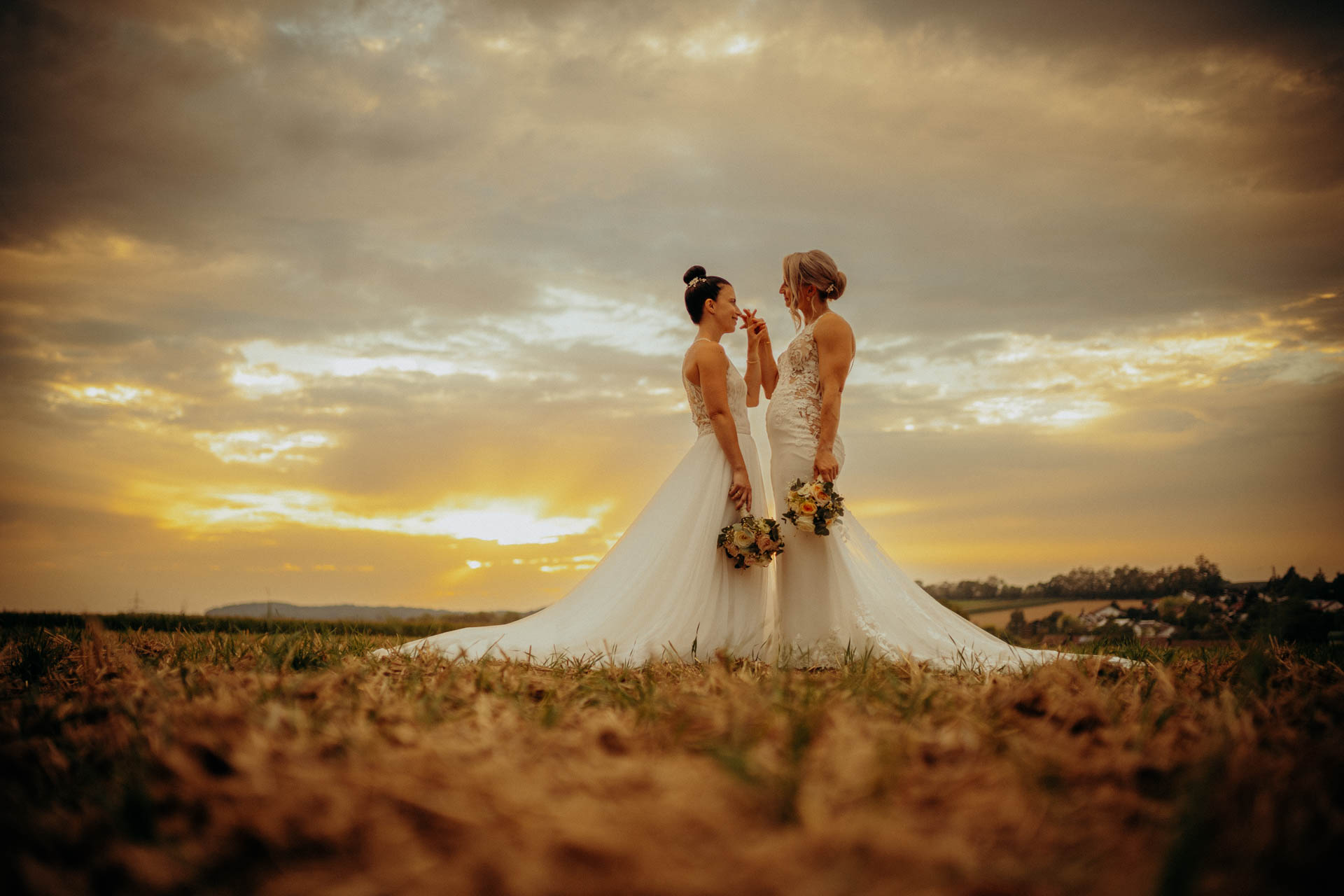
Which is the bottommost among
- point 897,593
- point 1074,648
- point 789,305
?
point 1074,648

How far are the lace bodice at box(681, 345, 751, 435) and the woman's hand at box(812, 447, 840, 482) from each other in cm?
98

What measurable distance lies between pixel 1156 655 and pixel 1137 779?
420 cm

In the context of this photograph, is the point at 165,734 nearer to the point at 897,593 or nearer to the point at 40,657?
the point at 40,657

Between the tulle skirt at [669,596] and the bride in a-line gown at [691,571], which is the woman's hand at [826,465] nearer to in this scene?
the bride in a-line gown at [691,571]

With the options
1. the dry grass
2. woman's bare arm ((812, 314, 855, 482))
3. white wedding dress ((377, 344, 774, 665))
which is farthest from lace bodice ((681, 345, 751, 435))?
the dry grass

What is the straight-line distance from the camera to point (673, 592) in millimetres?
6203

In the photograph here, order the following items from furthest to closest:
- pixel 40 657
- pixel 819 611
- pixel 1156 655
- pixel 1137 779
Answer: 1. pixel 819 611
2. pixel 1156 655
3. pixel 40 657
4. pixel 1137 779

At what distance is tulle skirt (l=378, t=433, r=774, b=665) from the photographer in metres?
5.67

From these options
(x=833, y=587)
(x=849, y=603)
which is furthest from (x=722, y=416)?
(x=849, y=603)

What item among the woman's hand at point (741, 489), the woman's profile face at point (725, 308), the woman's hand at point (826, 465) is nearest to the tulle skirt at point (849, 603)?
the woman's hand at point (826, 465)

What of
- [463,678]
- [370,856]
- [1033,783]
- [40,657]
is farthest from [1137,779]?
[40,657]

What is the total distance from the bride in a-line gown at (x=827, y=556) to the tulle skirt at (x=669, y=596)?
35 centimetres

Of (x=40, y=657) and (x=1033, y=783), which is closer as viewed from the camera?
(x=1033, y=783)

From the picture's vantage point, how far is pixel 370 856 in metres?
1.46
